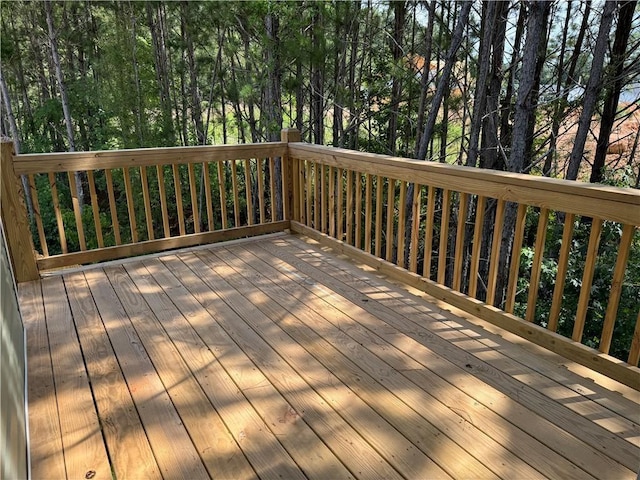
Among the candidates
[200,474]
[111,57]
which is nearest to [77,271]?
[200,474]

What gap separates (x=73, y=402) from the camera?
193 centimetres

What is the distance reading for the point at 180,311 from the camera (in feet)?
9.04

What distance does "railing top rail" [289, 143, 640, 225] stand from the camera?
192cm

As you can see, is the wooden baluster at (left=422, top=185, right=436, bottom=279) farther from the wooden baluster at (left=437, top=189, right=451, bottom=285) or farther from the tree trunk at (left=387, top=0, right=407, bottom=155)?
the tree trunk at (left=387, top=0, right=407, bottom=155)

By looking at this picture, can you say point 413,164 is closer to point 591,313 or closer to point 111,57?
point 591,313

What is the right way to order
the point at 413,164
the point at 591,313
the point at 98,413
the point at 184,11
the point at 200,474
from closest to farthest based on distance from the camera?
the point at 200,474 → the point at 98,413 → the point at 413,164 → the point at 591,313 → the point at 184,11

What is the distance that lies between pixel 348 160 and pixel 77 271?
86.1 inches

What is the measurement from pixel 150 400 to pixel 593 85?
683 centimetres

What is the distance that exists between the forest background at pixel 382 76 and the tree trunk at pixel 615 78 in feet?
0.09

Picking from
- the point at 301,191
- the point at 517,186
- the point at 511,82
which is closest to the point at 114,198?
the point at 301,191

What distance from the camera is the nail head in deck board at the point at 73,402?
1.60m

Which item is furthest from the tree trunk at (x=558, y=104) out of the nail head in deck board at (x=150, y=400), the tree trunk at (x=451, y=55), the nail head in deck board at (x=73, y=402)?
the nail head in deck board at (x=73, y=402)

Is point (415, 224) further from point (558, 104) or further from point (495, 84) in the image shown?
point (558, 104)

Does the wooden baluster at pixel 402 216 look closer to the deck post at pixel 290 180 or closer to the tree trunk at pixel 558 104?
the deck post at pixel 290 180
